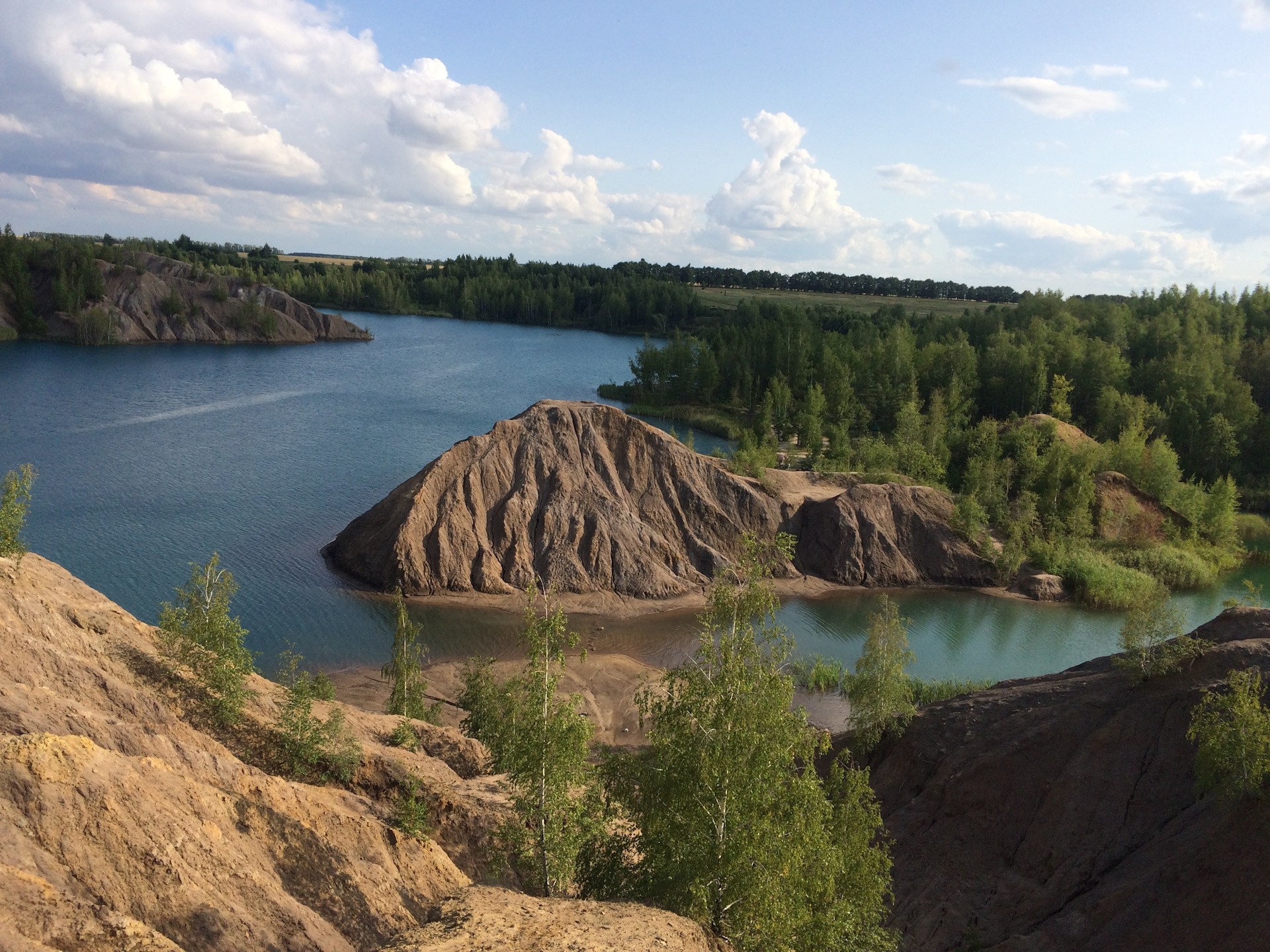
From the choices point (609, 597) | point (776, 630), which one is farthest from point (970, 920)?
point (609, 597)

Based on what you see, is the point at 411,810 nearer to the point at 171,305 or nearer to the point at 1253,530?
the point at 1253,530

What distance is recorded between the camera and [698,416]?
320 feet

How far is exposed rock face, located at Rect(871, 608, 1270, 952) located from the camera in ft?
61.4

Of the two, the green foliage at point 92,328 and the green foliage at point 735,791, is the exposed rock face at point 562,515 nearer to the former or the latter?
the green foliage at point 735,791

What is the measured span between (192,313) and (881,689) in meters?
144

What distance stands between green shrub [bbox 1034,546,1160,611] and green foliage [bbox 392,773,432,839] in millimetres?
42244

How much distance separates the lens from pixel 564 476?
49.9 meters

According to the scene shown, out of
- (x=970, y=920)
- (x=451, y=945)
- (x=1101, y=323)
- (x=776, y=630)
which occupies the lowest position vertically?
(x=970, y=920)

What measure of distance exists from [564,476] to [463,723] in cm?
2295

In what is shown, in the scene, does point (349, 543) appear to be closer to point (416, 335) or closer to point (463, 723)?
point (463, 723)

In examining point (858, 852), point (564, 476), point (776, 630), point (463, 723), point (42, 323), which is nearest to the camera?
point (776, 630)

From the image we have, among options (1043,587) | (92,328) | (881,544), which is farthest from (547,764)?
(92,328)

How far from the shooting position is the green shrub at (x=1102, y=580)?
161 ft

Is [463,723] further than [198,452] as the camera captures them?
No
